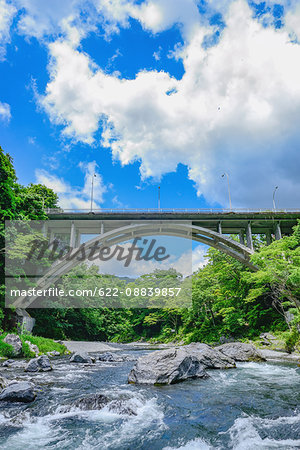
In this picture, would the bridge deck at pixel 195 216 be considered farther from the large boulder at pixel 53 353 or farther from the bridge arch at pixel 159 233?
the large boulder at pixel 53 353

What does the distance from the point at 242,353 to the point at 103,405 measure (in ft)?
29.3

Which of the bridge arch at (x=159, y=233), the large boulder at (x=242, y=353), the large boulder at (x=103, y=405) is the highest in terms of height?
the bridge arch at (x=159, y=233)

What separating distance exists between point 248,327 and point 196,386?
49.9 ft

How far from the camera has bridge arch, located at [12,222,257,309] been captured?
2308 cm

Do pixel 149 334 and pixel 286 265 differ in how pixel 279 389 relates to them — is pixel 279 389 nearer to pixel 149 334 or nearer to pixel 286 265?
pixel 286 265

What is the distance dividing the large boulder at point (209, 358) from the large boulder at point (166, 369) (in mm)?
1180

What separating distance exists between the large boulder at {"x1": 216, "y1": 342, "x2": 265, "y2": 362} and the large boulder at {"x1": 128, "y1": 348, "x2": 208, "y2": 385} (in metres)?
4.20

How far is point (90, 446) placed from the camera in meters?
3.49

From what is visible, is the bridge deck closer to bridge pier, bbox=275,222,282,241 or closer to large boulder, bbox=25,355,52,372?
bridge pier, bbox=275,222,282,241

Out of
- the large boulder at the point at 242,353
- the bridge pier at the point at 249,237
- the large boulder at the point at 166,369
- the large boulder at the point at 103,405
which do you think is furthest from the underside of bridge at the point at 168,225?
the large boulder at the point at 103,405

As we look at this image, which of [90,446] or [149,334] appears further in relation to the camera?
[149,334]

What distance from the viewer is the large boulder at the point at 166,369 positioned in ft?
23.2

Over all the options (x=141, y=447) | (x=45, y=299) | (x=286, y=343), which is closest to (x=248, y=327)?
(x=286, y=343)

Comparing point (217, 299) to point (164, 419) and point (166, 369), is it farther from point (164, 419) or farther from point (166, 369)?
point (164, 419)
